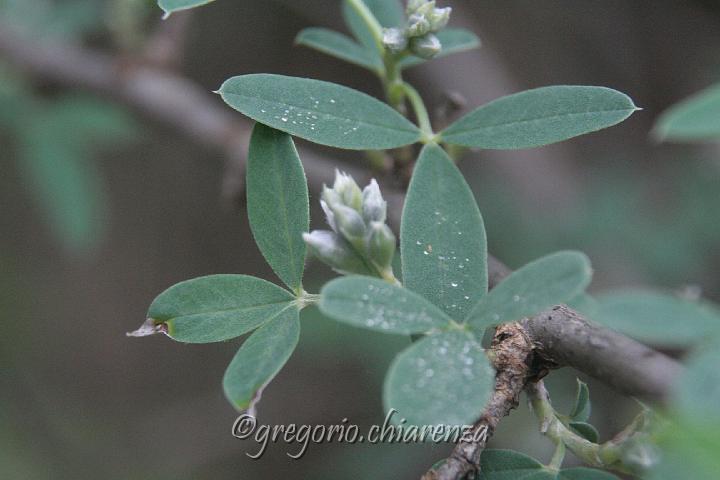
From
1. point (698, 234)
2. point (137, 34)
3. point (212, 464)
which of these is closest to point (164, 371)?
point (212, 464)

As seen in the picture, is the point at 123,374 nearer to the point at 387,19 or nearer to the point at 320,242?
the point at 387,19

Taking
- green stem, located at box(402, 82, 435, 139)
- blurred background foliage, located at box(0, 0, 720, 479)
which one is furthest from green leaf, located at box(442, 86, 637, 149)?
blurred background foliage, located at box(0, 0, 720, 479)

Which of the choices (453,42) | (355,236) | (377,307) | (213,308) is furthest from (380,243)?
(453,42)

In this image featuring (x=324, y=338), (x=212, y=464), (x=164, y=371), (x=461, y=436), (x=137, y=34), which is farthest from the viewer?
(x=164, y=371)

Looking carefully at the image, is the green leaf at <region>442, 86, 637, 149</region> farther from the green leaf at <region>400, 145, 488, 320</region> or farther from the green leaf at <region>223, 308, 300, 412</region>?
the green leaf at <region>223, 308, 300, 412</region>

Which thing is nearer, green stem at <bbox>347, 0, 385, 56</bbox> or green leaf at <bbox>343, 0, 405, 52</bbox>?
green stem at <bbox>347, 0, 385, 56</bbox>

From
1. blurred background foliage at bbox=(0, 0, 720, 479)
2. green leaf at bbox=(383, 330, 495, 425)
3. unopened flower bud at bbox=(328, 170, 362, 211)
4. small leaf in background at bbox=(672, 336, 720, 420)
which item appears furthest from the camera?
blurred background foliage at bbox=(0, 0, 720, 479)
